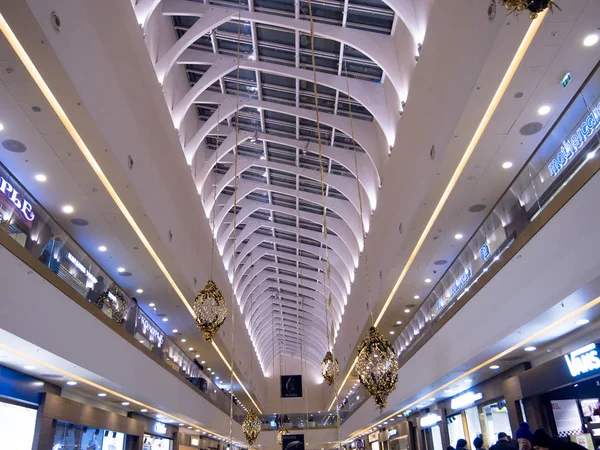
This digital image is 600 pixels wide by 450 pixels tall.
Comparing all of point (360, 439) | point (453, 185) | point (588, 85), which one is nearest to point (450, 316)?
point (453, 185)

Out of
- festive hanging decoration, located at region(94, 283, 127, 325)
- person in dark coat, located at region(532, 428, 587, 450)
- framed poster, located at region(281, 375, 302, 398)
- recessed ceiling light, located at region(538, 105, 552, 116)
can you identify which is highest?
recessed ceiling light, located at region(538, 105, 552, 116)

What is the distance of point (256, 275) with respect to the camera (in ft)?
87.3

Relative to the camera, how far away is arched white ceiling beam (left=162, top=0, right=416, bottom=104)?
10328 millimetres

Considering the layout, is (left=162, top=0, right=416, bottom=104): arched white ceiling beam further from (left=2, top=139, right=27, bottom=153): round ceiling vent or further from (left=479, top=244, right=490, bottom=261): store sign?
(left=2, top=139, right=27, bottom=153): round ceiling vent

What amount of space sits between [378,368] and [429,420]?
10.1 m

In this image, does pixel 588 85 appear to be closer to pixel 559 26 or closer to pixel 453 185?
pixel 559 26

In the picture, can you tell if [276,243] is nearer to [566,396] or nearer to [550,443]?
[566,396]

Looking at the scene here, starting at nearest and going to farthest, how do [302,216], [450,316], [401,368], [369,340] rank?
[369,340] → [450,316] → [401,368] → [302,216]

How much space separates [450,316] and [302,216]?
9404 millimetres

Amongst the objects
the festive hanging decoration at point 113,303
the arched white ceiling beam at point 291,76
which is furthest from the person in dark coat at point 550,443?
the arched white ceiling beam at point 291,76

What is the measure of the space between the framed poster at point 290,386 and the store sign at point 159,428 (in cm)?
466

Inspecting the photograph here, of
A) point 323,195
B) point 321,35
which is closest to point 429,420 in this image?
point 321,35

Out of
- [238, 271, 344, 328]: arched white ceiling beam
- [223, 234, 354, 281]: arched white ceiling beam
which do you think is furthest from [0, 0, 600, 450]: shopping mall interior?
[238, 271, 344, 328]: arched white ceiling beam

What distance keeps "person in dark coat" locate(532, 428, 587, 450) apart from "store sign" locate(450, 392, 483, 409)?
26.5 feet
